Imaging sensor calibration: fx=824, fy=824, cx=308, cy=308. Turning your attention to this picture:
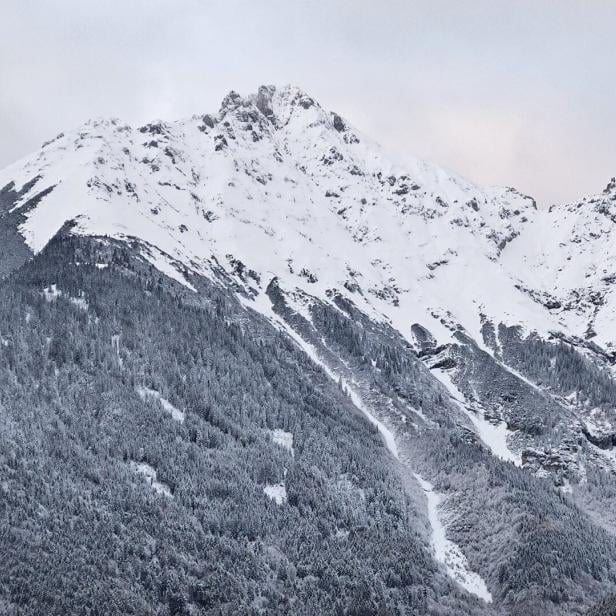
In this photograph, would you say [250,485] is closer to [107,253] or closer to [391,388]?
[391,388]

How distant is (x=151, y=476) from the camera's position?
11688 cm

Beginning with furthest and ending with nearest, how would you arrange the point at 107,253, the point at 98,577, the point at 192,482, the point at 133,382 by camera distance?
the point at 107,253
the point at 133,382
the point at 192,482
the point at 98,577

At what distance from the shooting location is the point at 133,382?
13788 centimetres

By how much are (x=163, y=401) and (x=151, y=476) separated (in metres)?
22.2

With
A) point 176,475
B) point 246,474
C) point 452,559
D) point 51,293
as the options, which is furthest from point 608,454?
point 51,293

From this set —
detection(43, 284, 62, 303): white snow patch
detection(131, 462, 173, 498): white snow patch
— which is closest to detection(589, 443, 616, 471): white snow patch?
detection(131, 462, 173, 498): white snow patch

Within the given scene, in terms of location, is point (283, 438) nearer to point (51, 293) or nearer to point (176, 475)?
point (176, 475)

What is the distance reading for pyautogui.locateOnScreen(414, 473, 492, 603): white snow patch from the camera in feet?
401

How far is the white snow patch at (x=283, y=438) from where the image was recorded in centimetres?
13988

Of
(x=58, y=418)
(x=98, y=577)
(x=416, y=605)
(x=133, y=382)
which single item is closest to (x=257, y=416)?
(x=133, y=382)

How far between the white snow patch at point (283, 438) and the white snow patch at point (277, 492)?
1131 cm

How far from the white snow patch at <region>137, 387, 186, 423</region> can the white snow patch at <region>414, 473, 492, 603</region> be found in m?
45.9

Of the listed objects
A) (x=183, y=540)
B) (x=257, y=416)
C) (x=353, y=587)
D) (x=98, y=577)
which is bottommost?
(x=98, y=577)

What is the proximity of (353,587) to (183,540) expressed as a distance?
76.0ft
